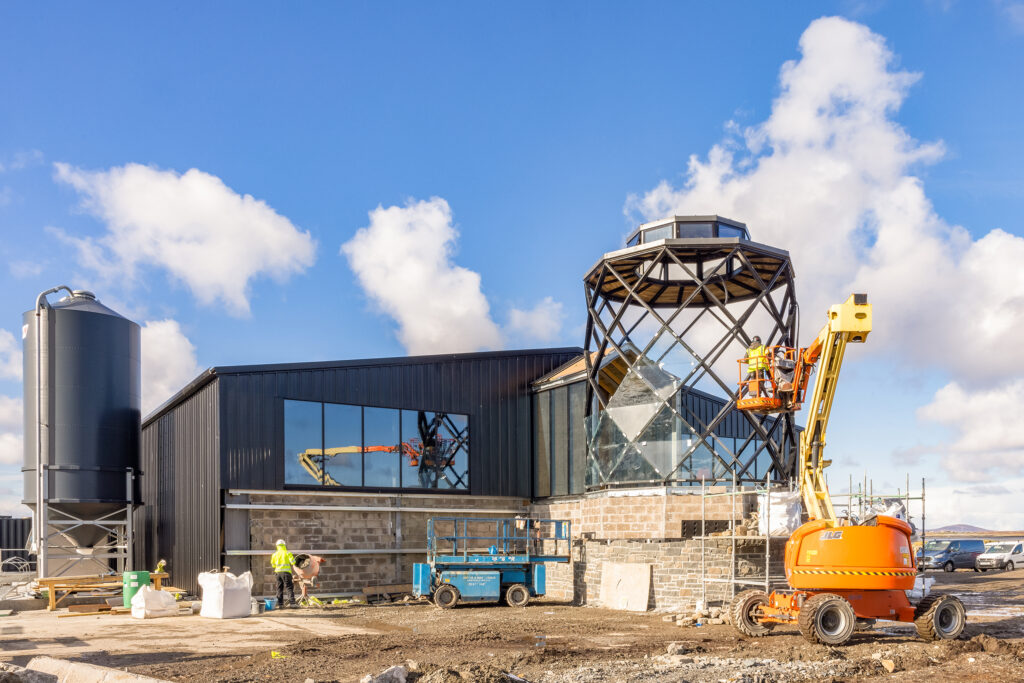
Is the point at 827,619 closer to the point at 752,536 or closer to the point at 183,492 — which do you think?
the point at 752,536

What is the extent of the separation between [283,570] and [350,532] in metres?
2.81

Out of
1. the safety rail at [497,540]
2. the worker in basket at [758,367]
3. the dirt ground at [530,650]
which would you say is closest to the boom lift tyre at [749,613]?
the dirt ground at [530,650]

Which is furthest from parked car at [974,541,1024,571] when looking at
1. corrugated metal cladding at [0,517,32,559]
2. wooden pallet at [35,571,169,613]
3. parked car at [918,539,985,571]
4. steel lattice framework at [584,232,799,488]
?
corrugated metal cladding at [0,517,32,559]

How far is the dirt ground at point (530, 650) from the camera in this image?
11.4 meters

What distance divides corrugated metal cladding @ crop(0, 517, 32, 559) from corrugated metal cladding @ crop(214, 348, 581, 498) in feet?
50.1

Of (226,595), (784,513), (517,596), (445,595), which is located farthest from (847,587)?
(226,595)

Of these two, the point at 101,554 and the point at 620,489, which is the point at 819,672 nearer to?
the point at 620,489

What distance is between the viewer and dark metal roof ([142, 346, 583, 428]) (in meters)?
21.8

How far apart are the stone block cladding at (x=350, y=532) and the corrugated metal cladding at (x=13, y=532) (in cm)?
1516

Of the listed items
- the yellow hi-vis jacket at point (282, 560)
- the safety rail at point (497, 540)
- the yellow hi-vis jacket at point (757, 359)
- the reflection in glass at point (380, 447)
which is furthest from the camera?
the reflection in glass at point (380, 447)

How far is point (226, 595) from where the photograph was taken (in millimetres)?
18625

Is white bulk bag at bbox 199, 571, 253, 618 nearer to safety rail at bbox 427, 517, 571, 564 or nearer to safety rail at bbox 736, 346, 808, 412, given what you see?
safety rail at bbox 427, 517, 571, 564

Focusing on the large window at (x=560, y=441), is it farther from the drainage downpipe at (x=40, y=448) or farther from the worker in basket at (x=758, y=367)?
the drainage downpipe at (x=40, y=448)

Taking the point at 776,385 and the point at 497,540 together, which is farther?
the point at 497,540
